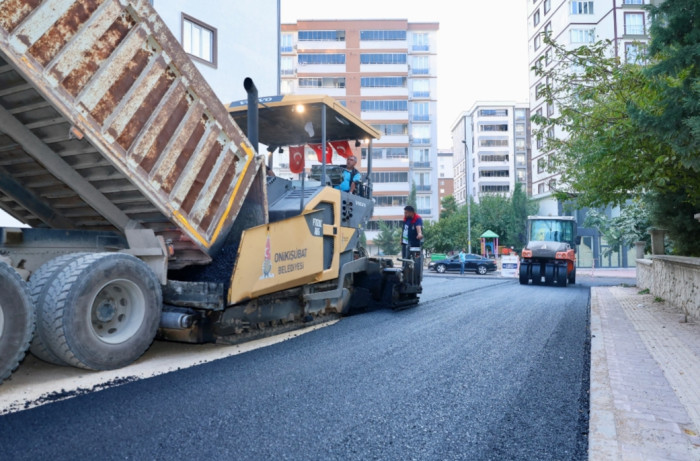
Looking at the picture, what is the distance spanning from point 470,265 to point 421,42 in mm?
32778

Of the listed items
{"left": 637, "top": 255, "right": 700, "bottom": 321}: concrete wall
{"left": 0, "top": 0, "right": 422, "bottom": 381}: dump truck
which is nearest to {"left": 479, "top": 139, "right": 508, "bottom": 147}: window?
{"left": 637, "top": 255, "right": 700, "bottom": 321}: concrete wall

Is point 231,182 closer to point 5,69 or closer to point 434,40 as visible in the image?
point 5,69

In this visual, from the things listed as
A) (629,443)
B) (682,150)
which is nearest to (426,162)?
(682,150)

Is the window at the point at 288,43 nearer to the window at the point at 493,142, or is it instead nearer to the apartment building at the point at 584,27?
the apartment building at the point at 584,27

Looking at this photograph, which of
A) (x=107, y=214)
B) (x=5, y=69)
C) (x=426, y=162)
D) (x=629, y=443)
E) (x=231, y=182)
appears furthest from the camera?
(x=426, y=162)

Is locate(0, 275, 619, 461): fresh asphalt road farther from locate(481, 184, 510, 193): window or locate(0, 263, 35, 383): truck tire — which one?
locate(481, 184, 510, 193): window

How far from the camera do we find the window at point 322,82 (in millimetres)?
49438

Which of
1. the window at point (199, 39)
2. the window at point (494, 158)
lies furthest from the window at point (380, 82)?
the window at point (199, 39)

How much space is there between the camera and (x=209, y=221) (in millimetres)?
4762

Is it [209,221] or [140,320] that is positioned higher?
[209,221]

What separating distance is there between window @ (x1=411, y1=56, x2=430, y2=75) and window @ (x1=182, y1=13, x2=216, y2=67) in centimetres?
4146

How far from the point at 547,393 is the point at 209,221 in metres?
3.29

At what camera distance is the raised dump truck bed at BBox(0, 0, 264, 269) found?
3.46 m

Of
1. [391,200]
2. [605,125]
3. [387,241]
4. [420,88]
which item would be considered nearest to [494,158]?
[420,88]
